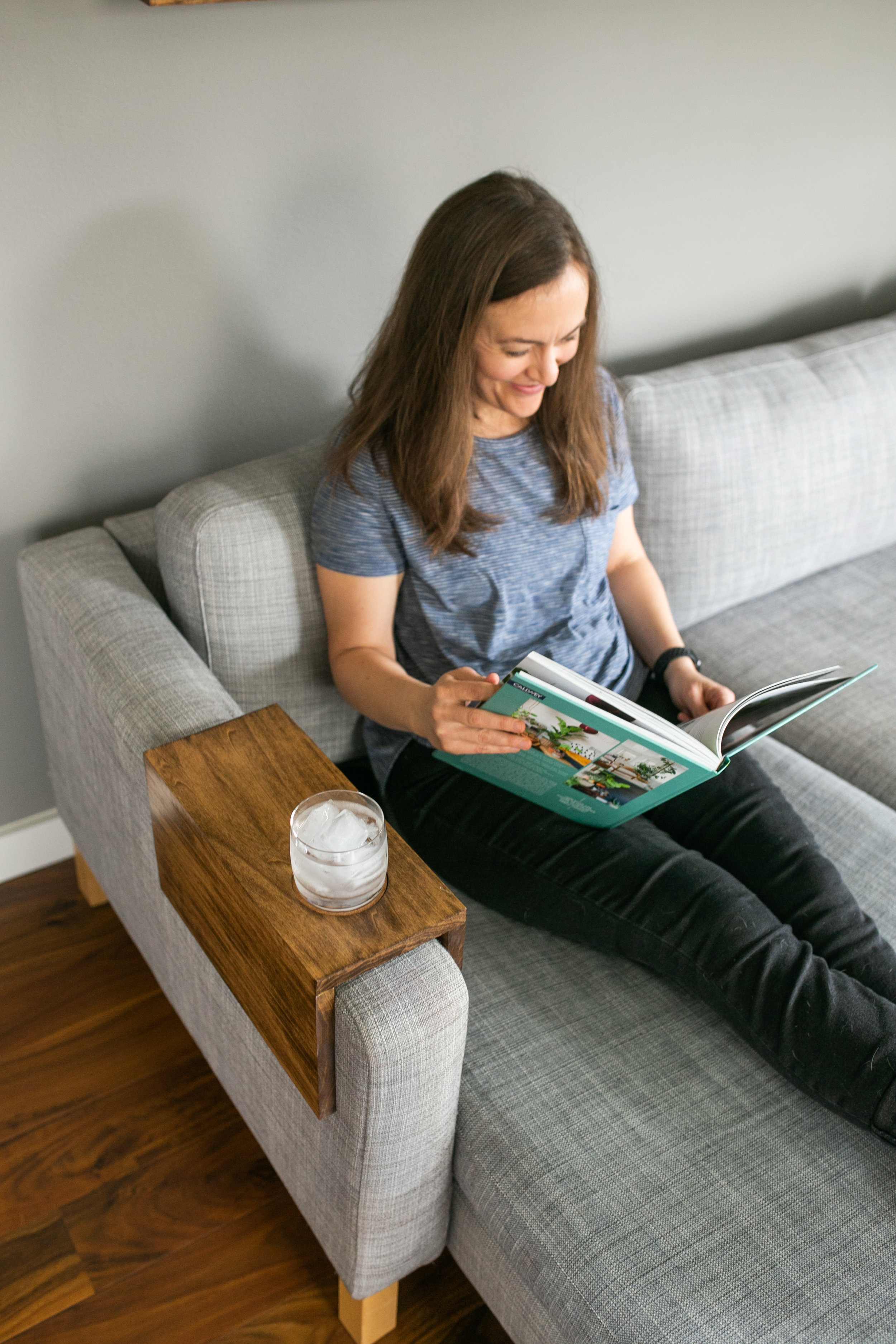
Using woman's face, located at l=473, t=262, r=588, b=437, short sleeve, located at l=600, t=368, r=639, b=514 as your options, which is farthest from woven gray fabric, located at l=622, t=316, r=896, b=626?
woman's face, located at l=473, t=262, r=588, b=437

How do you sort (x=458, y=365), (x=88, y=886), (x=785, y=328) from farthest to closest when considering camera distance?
(x=785, y=328)
(x=88, y=886)
(x=458, y=365)

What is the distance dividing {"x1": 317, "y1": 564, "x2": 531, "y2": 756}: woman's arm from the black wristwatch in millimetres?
399

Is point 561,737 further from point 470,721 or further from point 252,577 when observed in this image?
point 252,577

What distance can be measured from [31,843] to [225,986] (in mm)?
748

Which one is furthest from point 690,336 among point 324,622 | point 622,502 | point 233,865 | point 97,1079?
point 97,1079

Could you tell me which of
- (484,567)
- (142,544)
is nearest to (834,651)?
(484,567)

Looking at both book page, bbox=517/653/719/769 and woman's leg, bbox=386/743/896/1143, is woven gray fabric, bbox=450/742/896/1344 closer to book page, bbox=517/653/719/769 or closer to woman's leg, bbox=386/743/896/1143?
woman's leg, bbox=386/743/896/1143

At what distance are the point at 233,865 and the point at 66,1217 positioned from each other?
0.66 metres

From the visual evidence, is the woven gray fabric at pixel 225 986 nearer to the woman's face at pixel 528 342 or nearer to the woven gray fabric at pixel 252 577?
the woven gray fabric at pixel 252 577

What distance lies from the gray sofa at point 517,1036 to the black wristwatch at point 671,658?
7.7 inches

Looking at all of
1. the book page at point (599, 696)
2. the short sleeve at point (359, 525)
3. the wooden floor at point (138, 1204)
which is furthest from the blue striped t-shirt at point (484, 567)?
the wooden floor at point (138, 1204)

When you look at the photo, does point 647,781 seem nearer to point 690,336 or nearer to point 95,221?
point 95,221

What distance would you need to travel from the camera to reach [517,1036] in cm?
113

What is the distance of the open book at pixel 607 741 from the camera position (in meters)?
1.00
